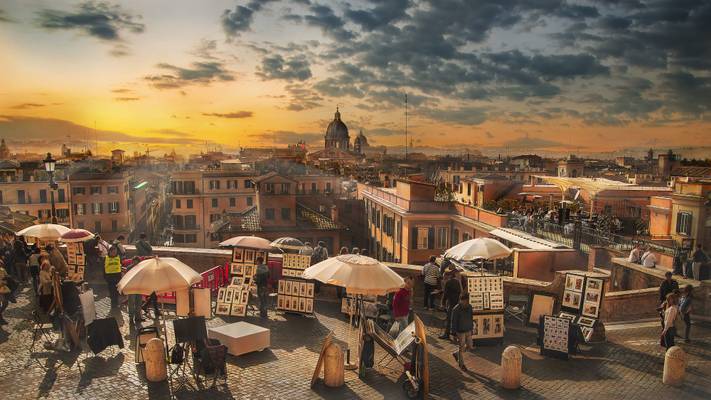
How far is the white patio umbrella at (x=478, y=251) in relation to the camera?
14.2m

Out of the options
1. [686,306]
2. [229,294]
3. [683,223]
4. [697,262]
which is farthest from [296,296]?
[683,223]

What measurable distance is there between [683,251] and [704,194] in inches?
343

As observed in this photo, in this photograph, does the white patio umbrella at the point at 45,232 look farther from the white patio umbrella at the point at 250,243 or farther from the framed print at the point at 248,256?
the framed print at the point at 248,256

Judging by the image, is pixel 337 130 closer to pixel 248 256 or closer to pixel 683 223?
pixel 683 223

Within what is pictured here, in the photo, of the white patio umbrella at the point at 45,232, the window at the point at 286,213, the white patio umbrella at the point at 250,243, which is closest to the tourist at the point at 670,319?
the white patio umbrella at the point at 250,243

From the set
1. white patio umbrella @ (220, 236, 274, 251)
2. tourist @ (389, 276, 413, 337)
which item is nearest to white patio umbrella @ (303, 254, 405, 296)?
tourist @ (389, 276, 413, 337)

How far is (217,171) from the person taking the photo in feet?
226

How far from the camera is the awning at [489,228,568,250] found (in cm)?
2302

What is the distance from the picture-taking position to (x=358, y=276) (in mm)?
10484

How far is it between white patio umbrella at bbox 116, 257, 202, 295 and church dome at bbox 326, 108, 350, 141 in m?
162

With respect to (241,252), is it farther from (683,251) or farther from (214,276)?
(683,251)

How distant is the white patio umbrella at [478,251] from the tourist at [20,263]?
12.6 metres

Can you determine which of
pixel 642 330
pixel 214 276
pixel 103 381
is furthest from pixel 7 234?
pixel 642 330

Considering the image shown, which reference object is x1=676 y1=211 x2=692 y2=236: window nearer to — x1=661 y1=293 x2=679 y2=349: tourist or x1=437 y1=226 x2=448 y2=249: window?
x1=437 y1=226 x2=448 y2=249: window
